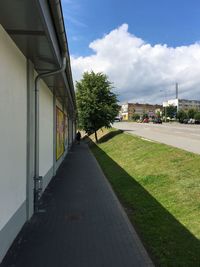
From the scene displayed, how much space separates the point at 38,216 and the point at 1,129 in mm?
2925

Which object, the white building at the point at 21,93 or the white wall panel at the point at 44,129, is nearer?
the white building at the point at 21,93

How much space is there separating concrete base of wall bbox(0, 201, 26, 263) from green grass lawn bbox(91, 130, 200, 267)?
6.82 ft

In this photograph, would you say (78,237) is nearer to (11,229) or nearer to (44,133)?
(11,229)

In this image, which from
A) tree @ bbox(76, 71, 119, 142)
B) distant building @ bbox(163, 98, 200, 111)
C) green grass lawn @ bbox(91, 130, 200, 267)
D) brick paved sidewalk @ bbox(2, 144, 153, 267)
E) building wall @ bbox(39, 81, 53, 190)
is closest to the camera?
brick paved sidewalk @ bbox(2, 144, 153, 267)

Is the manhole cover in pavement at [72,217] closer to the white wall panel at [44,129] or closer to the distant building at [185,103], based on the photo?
the white wall panel at [44,129]

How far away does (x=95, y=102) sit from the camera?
32.6 m

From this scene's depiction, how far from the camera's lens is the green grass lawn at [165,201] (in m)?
5.45

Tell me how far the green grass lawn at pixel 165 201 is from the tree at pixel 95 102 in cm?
1761

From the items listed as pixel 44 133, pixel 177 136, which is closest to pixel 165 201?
pixel 44 133

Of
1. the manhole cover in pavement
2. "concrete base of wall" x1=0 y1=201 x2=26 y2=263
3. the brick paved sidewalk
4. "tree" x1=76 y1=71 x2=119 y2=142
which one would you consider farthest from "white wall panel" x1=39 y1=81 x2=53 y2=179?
"tree" x1=76 y1=71 x2=119 y2=142

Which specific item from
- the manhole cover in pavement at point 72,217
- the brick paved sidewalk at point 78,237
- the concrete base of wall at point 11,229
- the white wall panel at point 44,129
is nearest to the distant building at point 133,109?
the white wall panel at point 44,129

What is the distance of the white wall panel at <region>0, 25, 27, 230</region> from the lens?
5006mm

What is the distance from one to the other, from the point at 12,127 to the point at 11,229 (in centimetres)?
157

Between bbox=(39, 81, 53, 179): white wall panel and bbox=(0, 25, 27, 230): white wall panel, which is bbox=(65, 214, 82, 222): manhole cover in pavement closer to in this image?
bbox=(0, 25, 27, 230): white wall panel
